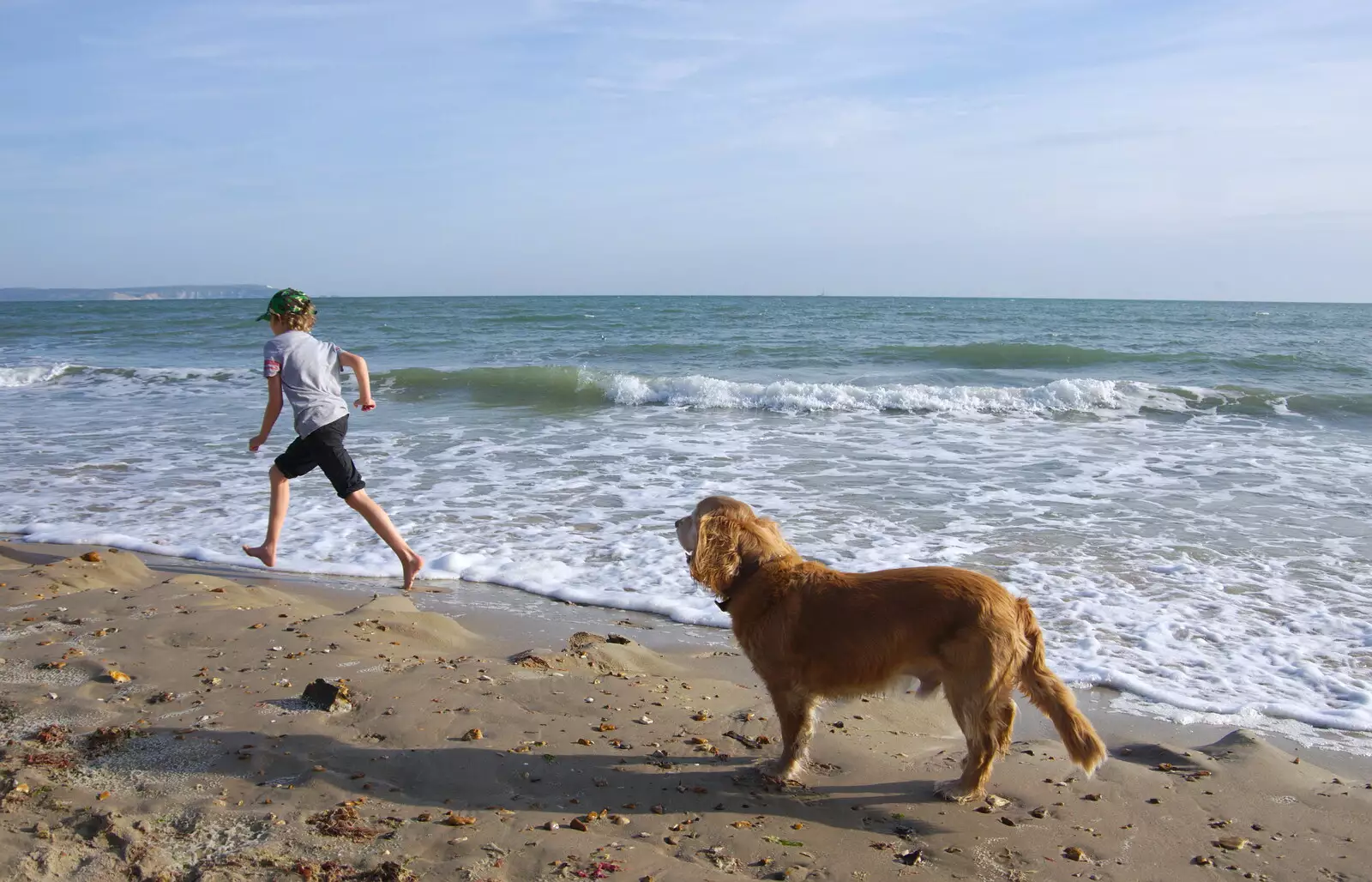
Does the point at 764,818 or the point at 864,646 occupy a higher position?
the point at 864,646

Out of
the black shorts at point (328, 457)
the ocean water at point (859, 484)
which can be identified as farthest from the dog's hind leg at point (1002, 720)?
Answer: the black shorts at point (328, 457)

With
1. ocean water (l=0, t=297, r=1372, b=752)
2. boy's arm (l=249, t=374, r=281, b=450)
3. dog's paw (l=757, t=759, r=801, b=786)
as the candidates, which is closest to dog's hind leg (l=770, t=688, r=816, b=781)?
dog's paw (l=757, t=759, r=801, b=786)

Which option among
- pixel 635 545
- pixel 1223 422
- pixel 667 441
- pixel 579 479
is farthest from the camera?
pixel 1223 422

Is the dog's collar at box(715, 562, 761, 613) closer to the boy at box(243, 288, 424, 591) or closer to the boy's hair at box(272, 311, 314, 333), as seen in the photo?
the boy at box(243, 288, 424, 591)

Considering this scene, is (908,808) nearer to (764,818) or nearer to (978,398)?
(764,818)

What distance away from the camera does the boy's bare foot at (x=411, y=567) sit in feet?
19.4

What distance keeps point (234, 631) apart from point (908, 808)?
11.3 ft

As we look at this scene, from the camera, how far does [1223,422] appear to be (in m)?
14.6

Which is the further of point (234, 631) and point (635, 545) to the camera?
point (635, 545)

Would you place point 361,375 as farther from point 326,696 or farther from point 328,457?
point 326,696

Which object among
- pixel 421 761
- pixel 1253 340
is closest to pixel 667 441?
pixel 421 761

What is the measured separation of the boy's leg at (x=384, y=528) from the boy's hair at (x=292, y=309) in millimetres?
1123

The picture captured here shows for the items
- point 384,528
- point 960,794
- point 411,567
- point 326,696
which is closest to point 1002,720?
point 960,794

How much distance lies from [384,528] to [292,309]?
1.49 metres
